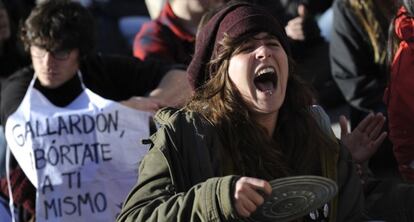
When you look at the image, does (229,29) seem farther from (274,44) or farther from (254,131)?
(254,131)

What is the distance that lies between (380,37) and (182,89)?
37.6 inches

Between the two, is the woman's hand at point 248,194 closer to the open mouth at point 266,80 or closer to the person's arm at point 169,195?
the person's arm at point 169,195

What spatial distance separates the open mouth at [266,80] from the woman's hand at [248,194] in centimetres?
51

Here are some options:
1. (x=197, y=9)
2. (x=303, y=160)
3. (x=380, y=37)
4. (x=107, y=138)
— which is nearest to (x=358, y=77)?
(x=380, y=37)

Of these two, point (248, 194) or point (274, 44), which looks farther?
point (274, 44)

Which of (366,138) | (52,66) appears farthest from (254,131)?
(52,66)

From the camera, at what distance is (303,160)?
317 centimetres

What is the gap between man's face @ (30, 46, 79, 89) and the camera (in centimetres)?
445

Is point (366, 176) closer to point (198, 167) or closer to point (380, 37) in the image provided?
point (198, 167)

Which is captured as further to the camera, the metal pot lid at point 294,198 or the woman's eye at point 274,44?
the woman's eye at point 274,44

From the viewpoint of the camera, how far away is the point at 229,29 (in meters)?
3.16

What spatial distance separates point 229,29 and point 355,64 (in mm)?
1916

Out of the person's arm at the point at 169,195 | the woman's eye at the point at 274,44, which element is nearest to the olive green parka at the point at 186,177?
the person's arm at the point at 169,195

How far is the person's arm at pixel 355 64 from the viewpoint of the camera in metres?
4.91
